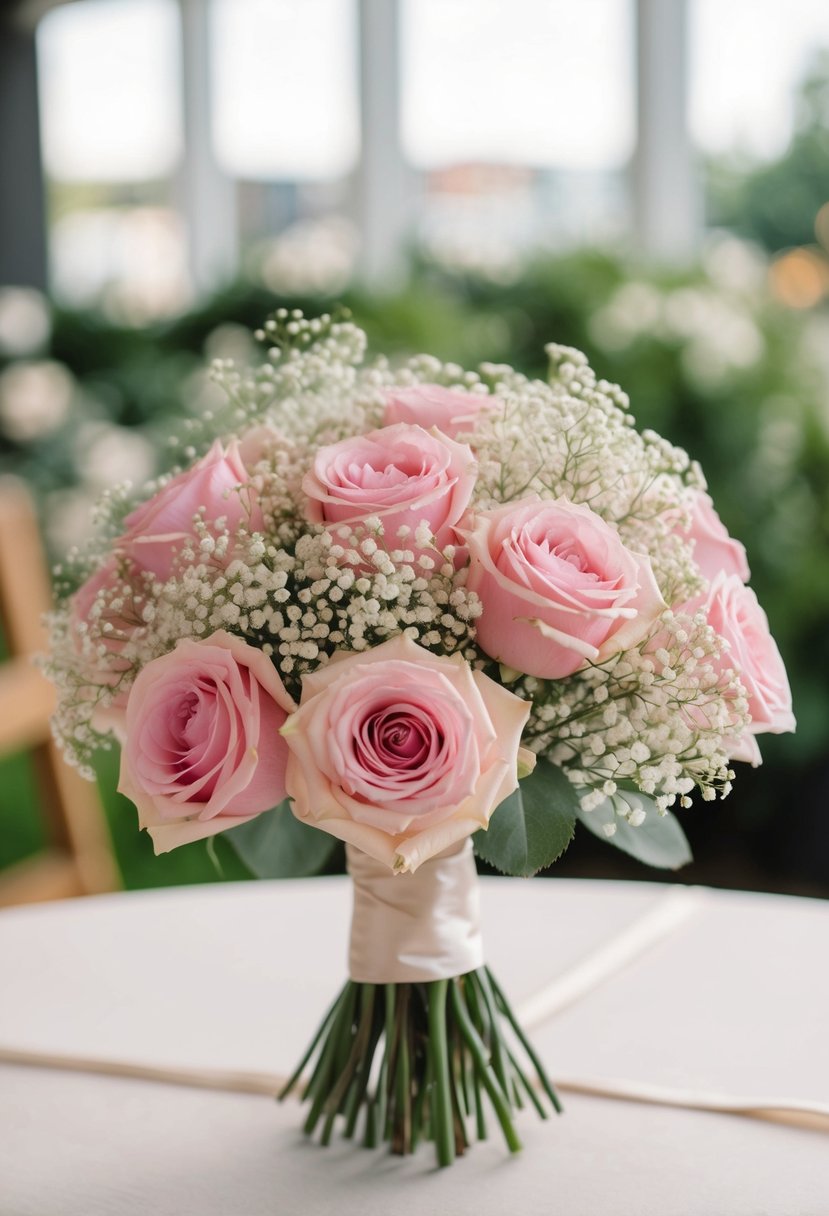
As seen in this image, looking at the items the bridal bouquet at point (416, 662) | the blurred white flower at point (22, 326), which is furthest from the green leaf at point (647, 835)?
the blurred white flower at point (22, 326)

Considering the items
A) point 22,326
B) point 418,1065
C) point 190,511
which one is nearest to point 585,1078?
point 418,1065

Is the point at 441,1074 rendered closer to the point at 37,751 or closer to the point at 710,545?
the point at 710,545

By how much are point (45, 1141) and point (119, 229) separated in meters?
6.69

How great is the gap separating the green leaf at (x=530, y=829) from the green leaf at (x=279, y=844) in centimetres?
13

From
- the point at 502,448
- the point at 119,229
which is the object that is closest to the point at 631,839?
the point at 502,448

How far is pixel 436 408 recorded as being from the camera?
85 centimetres

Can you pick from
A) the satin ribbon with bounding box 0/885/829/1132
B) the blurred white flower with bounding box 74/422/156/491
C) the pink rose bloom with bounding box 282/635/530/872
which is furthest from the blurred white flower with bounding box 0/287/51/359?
the pink rose bloom with bounding box 282/635/530/872

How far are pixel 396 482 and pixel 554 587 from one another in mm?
116

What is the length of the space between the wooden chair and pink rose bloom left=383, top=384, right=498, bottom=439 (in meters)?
1.67

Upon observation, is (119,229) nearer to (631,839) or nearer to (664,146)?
(664,146)

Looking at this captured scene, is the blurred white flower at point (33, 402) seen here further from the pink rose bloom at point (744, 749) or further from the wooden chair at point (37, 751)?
the pink rose bloom at point (744, 749)

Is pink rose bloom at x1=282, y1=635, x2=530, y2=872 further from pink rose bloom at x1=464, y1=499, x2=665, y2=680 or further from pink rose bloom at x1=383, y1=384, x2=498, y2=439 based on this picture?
pink rose bloom at x1=383, y1=384, x2=498, y2=439

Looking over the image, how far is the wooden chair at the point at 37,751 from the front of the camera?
244 cm

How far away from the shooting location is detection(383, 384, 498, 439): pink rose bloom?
0.85m
